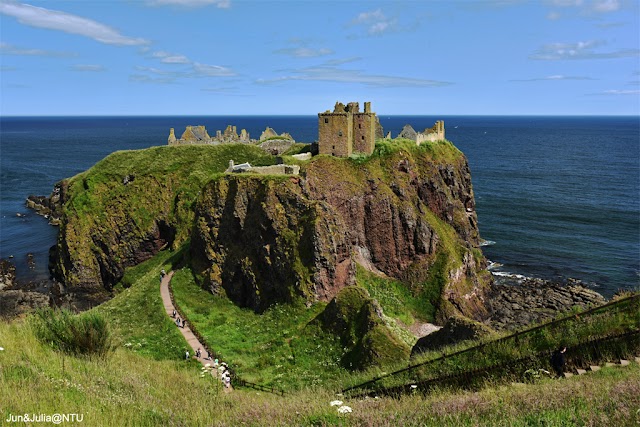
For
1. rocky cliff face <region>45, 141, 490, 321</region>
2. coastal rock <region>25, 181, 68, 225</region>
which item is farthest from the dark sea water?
rocky cliff face <region>45, 141, 490, 321</region>

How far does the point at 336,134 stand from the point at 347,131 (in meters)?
1.22

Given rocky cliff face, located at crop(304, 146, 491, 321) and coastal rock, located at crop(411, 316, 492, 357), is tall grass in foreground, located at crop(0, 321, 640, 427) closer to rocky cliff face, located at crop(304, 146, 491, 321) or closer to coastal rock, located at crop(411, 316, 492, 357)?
coastal rock, located at crop(411, 316, 492, 357)

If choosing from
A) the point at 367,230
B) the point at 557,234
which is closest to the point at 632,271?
the point at 557,234

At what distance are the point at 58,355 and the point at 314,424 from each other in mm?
9522

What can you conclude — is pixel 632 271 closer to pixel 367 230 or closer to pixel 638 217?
pixel 638 217

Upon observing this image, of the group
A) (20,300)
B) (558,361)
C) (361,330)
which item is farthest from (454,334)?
(20,300)

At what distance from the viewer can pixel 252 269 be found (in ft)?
139

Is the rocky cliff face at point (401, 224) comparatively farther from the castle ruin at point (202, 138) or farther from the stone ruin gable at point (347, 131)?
the castle ruin at point (202, 138)

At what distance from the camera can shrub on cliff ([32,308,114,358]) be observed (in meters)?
16.5

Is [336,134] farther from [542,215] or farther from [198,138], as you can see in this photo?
[542,215]

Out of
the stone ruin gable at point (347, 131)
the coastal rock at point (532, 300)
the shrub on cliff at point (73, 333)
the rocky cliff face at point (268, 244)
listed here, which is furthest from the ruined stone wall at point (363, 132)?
the shrub on cliff at point (73, 333)

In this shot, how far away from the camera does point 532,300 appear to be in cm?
5488

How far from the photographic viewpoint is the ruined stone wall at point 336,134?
4909 cm

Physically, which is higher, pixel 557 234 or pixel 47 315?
pixel 47 315
